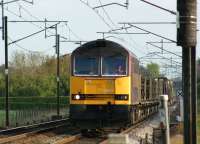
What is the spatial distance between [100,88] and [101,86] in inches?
3.4

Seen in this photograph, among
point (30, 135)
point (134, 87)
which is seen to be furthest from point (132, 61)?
point (30, 135)

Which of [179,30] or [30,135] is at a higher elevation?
[179,30]

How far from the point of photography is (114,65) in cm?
2441

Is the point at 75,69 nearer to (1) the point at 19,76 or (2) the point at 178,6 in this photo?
(2) the point at 178,6

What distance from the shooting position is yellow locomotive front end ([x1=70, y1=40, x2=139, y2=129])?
78.5 ft

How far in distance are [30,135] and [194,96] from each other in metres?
15.5

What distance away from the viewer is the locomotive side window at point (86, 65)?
24.2m

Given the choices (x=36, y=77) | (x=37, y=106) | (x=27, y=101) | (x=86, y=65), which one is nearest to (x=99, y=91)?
(x=86, y=65)

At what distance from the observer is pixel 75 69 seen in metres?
24.4

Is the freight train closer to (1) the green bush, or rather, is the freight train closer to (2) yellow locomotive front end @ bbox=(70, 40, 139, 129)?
(2) yellow locomotive front end @ bbox=(70, 40, 139, 129)

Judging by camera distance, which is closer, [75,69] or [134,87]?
[75,69]

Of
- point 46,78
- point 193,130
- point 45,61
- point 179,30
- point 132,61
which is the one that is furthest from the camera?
point 45,61

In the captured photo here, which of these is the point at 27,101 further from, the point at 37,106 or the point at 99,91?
the point at 99,91

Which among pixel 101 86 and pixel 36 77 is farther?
pixel 36 77
